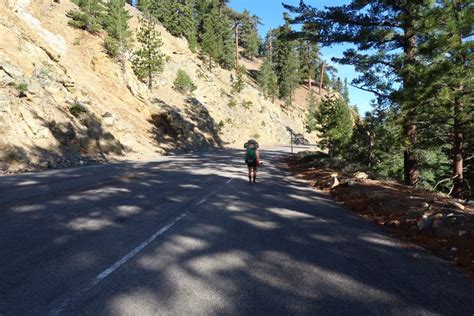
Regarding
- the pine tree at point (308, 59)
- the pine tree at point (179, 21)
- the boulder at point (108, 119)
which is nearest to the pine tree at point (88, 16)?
the boulder at point (108, 119)

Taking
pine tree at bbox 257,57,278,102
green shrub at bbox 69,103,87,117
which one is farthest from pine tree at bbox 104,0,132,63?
pine tree at bbox 257,57,278,102

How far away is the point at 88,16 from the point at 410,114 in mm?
35657

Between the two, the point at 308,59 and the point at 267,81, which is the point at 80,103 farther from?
the point at 308,59

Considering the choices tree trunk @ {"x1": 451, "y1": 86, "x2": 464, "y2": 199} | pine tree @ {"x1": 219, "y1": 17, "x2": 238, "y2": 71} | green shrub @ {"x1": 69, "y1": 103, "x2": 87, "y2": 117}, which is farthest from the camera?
pine tree @ {"x1": 219, "y1": 17, "x2": 238, "y2": 71}

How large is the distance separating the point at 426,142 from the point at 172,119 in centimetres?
2815

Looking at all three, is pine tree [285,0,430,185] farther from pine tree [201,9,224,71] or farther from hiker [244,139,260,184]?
pine tree [201,9,224,71]

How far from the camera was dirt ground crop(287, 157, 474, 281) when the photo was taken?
546cm

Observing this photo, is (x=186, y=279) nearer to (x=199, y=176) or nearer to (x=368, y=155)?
(x=199, y=176)

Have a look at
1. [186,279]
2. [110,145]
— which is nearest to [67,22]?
[110,145]

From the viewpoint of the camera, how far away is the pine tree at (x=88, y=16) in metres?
35.1

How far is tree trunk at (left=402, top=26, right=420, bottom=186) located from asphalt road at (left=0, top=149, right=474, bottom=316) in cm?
492

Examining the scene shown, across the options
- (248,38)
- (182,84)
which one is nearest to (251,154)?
(182,84)

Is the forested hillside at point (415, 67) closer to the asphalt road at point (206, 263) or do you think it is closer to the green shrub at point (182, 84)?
the asphalt road at point (206, 263)

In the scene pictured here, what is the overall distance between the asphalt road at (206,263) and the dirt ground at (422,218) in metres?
0.43
